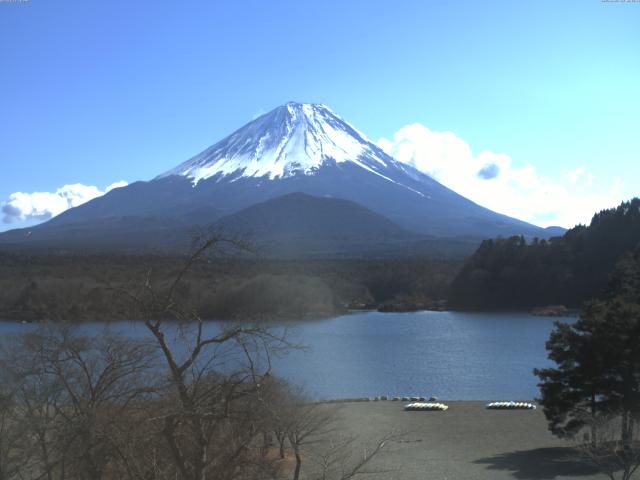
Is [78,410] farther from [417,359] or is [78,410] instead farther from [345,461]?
[417,359]

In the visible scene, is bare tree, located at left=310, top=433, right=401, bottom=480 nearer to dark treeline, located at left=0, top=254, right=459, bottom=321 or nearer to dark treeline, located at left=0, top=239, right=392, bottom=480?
dark treeline, located at left=0, top=239, right=392, bottom=480

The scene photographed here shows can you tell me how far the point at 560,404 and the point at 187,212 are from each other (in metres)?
72.0

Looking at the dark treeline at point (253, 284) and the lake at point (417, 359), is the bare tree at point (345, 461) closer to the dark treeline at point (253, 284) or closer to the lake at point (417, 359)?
the lake at point (417, 359)

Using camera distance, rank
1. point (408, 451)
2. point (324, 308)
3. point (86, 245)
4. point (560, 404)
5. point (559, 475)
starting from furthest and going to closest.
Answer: point (86, 245) → point (324, 308) → point (408, 451) → point (560, 404) → point (559, 475)

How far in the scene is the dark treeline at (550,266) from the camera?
145 feet

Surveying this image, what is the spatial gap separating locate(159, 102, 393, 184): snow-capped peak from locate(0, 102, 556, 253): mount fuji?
0.46 ft

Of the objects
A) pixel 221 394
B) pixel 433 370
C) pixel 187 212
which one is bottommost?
pixel 433 370

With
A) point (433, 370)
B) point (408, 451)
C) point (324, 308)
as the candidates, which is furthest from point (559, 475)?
point (324, 308)

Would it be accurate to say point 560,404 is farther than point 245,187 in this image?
No

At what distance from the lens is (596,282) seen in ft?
143

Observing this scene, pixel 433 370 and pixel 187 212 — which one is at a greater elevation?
pixel 187 212

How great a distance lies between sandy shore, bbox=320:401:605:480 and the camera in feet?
32.8

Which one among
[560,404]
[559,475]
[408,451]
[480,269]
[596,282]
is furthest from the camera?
[480,269]

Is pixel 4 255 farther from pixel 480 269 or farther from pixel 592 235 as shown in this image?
pixel 592 235
